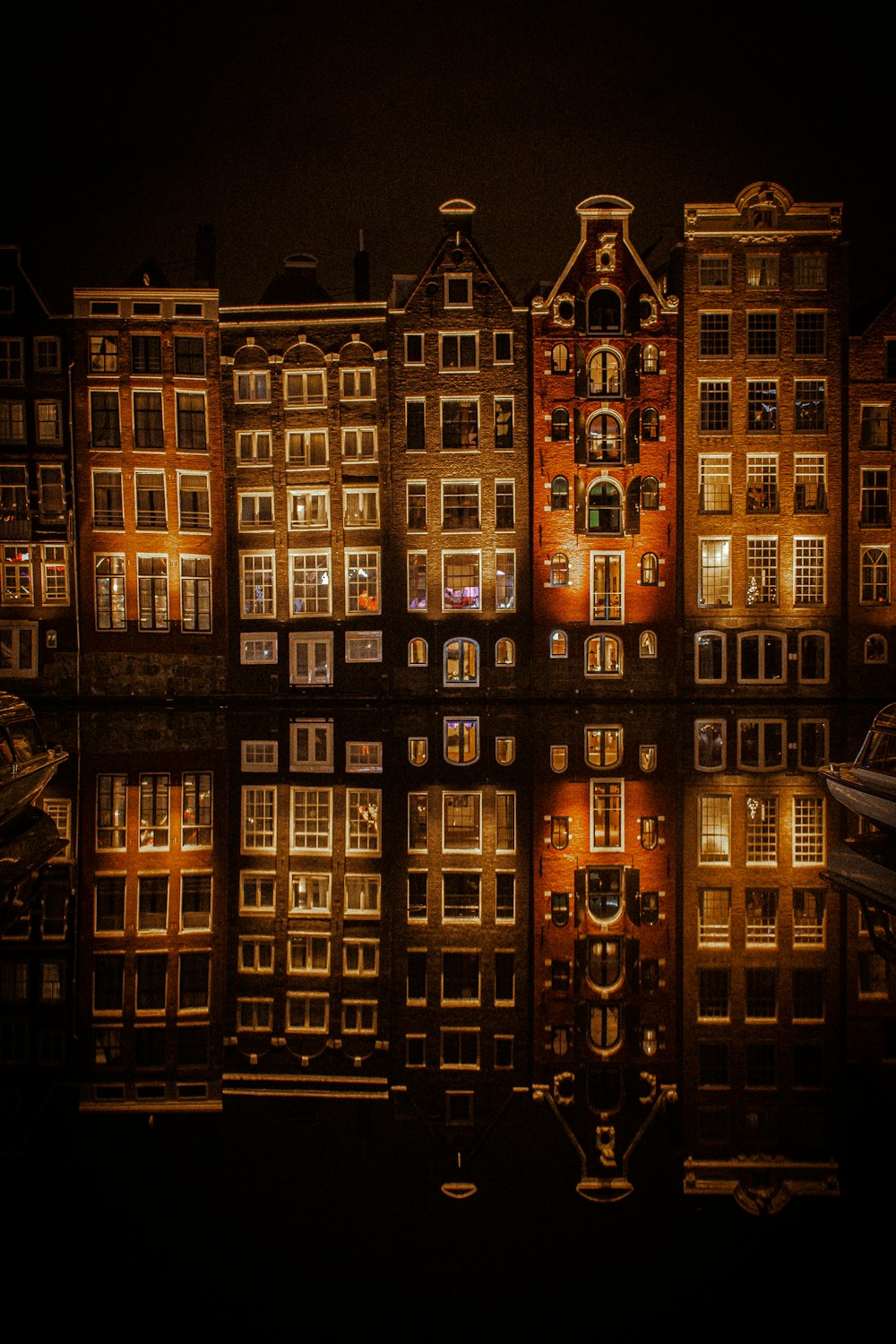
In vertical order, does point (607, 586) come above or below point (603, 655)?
above

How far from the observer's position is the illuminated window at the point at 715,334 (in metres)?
41.0

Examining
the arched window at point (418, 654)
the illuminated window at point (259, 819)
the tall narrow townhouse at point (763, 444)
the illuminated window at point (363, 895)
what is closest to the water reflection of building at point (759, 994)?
the illuminated window at point (363, 895)

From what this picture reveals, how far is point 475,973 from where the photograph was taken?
738 cm

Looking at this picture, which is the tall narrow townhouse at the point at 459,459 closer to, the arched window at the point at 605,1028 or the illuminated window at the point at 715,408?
the illuminated window at the point at 715,408

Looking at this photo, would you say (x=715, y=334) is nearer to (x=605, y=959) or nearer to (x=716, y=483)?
(x=716, y=483)

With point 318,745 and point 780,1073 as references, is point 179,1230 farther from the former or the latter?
point 318,745

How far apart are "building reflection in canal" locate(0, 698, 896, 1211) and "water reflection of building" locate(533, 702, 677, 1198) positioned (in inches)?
1.1

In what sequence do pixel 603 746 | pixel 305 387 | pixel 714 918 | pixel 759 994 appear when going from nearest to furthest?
pixel 759 994
pixel 714 918
pixel 603 746
pixel 305 387

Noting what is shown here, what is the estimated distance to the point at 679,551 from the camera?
4088 centimetres

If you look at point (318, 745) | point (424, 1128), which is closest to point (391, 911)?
point (424, 1128)

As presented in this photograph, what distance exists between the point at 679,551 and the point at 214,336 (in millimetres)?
22024

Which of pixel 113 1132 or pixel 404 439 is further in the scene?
pixel 404 439

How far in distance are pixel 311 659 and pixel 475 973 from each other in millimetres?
34550

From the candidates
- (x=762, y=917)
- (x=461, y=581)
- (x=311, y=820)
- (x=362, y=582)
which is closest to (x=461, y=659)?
(x=461, y=581)
